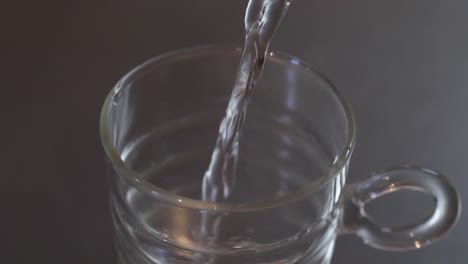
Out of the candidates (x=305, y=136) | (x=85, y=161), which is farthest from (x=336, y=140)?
(x=85, y=161)

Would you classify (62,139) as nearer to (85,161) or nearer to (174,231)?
(85,161)

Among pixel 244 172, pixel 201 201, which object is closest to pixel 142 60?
pixel 244 172

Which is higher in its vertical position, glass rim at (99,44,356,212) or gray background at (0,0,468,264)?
glass rim at (99,44,356,212)

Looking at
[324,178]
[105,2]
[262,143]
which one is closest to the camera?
[324,178]

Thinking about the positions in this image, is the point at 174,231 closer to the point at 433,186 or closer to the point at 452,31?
the point at 433,186

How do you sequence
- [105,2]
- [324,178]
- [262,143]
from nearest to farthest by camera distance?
[324,178] < [262,143] < [105,2]

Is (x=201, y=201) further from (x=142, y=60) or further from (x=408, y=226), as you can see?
(x=142, y=60)

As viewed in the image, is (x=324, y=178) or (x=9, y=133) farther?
(x=9, y=133)
